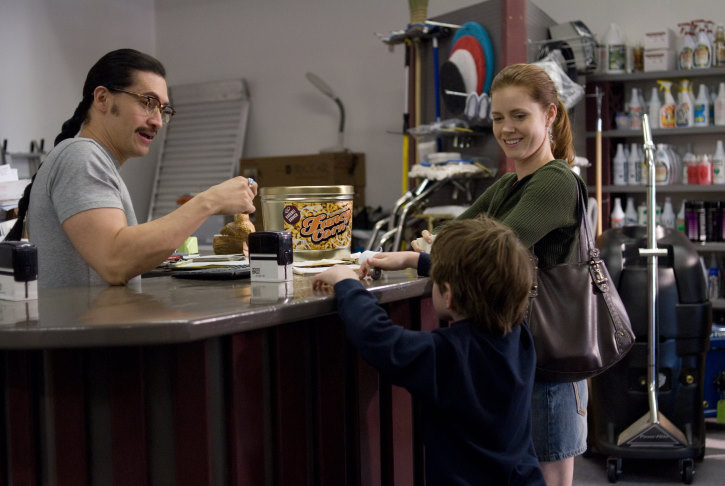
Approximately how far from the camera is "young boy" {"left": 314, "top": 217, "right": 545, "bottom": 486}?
135 centimetres

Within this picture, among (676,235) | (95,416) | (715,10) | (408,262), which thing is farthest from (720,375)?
(95,416)

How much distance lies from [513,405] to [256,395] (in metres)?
0.48

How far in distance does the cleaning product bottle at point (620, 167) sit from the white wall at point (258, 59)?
3.41ft

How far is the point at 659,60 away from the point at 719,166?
0.82 meters

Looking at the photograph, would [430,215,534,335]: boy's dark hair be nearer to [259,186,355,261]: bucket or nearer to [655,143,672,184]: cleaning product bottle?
[259,186,355,261]: bucket

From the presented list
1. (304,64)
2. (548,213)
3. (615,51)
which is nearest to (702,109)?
(615,51)

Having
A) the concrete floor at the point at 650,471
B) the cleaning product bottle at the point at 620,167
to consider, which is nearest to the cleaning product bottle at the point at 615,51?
the cleaning product bottle at the point at 620,167

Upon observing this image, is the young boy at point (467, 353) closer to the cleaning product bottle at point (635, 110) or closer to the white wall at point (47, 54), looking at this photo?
the cleaning product bottle at point (635, 110)

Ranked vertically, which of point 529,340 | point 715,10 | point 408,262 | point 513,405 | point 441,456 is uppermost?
point 715,10

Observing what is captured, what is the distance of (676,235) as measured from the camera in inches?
143

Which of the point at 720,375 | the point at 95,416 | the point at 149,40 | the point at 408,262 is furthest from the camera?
the point at 149,40

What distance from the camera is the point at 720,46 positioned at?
16.2 ft

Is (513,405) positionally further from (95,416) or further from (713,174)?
(713,174)

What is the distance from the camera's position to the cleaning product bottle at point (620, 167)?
5195 millimetres
